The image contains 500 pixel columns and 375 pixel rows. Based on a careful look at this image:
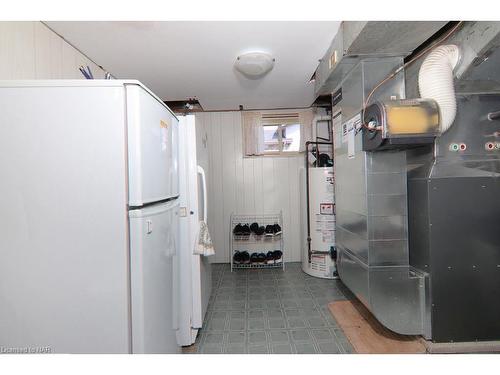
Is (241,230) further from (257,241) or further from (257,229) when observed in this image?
(257,241)

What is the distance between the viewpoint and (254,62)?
7.16 ft

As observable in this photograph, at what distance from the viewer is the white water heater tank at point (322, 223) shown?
318cm

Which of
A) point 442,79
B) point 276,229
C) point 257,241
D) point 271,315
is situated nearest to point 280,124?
point 276,229

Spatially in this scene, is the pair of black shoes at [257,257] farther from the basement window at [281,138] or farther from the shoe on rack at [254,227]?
the basement window at [281,138]

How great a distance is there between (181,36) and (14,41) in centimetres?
102

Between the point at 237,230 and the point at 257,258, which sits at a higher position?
the point at 237,230

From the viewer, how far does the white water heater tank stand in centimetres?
318

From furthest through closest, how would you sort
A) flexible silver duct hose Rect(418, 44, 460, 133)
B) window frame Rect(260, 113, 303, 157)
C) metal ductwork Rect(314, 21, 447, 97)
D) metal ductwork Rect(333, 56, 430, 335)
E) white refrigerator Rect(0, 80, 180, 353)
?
window frame Rect(260, 113, 303, 157)
metal ductwork Rect(333, 56, 430, 335)
flexible silver duct hose Rect(418, 44, 460, 133)
metal ductwork Rect(314, 21, 447, 97)
white refrigerator Rect(0, 80, 180, 353)

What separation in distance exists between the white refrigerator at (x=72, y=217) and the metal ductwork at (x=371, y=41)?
1448 millimetres

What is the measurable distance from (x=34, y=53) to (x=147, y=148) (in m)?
1.21

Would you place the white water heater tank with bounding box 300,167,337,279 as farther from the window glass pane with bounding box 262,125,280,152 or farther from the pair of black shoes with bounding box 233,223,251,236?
the pair of black shoes with bounding box 233,223,251,236

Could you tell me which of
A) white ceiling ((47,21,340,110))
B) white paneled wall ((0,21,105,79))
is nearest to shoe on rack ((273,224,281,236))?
white ceiling ((47,21,340,110))

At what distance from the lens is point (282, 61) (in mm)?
2320

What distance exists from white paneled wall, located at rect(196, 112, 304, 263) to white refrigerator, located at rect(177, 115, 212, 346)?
183cm
